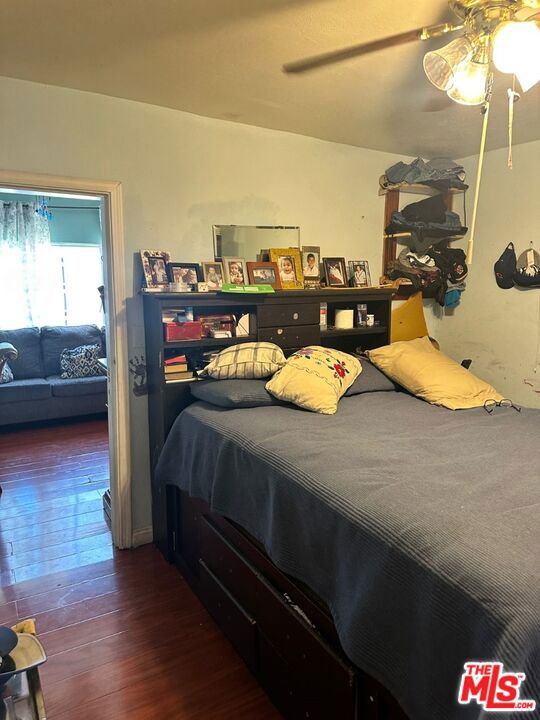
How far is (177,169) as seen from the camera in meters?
2.52

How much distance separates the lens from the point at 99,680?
A: 177 centimetres

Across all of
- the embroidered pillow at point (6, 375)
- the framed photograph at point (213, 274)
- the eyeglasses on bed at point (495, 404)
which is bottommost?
the embroidered pillow at point (6, 375)

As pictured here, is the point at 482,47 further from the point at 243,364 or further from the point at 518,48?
the point at 243,364

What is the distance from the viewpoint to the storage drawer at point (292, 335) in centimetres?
261

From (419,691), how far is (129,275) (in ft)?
7.02

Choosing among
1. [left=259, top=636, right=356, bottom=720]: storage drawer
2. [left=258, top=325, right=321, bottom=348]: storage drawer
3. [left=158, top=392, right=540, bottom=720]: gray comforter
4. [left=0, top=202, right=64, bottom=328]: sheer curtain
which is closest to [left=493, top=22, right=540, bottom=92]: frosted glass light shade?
[left=158, top=392, right=540, bottom=720]: gray comforter

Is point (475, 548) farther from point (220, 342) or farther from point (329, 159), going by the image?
point (329, 159)

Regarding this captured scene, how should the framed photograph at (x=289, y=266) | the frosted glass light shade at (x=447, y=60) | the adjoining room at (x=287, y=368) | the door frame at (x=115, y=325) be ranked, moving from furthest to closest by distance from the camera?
the framed photograph at (x=289, y=266) → the door frame at (x=115, y=325) → the frosted glass light shade at (x=447, y=60) → the adjoining room at (x=287, y=368)

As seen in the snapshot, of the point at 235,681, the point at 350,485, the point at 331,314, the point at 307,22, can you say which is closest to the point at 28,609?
the point at 235,681

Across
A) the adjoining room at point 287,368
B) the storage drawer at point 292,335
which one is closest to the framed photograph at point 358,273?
the adjoining room at point 287,368

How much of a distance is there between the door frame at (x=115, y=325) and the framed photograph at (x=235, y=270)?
55 centimetres

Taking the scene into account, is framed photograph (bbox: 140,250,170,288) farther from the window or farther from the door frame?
the window

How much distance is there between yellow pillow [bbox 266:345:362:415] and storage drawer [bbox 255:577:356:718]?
78cm

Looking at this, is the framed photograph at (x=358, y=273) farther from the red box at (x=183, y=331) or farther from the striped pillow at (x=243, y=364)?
the red box at (x=183, y=331)
